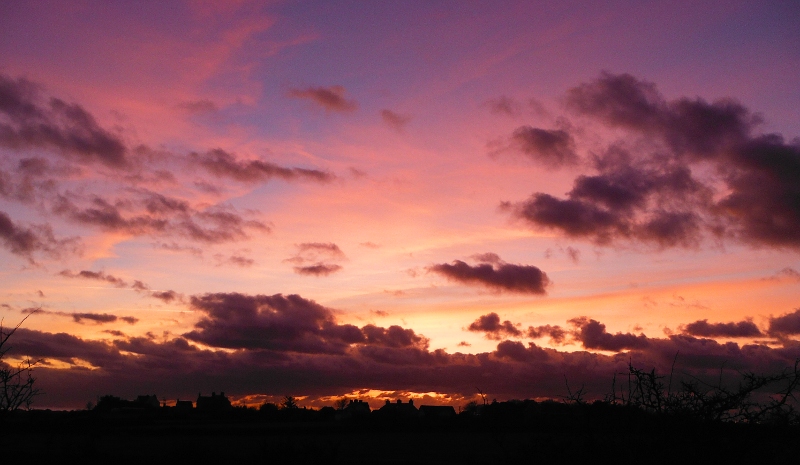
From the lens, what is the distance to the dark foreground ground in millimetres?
5969

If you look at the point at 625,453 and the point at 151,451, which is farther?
the point at 151,451

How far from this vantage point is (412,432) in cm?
6681

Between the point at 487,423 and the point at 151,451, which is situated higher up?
the point at 487,423

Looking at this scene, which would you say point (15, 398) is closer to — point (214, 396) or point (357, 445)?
point (357, 445)

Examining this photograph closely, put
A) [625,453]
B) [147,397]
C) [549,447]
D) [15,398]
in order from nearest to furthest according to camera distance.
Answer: [625,453] → [549,447] → [15,398] → [147,397]

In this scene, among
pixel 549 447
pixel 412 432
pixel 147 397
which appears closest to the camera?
pixel 549 447

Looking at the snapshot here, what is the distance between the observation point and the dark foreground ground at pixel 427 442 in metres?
5.97

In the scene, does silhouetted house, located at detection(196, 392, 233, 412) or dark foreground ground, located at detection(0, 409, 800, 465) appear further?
silhouetted house, located at detection(196, 392, 233, 412)

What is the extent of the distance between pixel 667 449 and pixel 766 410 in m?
1.04

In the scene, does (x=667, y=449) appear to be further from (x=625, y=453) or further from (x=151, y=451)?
(x=151, y=451)

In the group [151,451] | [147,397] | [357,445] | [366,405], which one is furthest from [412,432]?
[147,397]

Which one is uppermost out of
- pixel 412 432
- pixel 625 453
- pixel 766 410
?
pixel 766 410

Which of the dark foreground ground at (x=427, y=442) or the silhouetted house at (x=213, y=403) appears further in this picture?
the silhouetted house at (x=213, y=403)

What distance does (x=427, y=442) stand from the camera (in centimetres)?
5762
